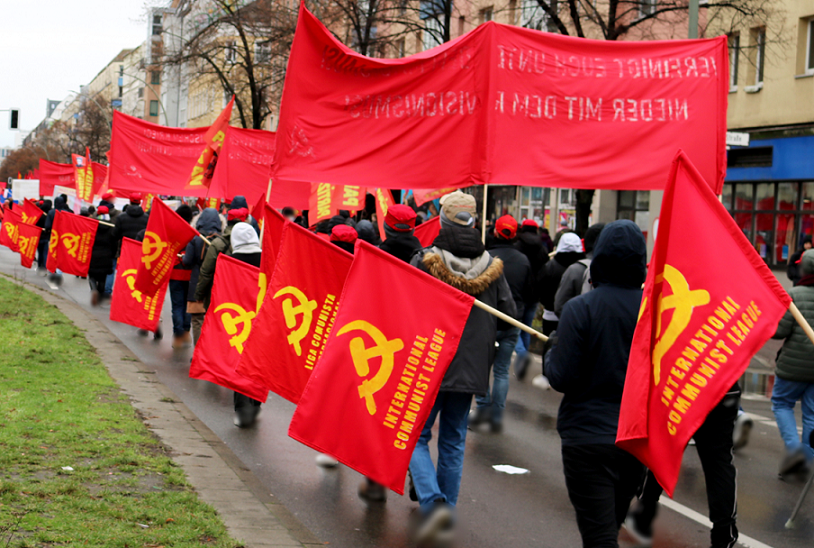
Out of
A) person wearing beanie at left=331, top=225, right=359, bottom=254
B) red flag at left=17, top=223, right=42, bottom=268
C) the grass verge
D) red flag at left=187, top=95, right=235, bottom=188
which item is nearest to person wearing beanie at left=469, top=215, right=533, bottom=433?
person wearing beanie at left=331, top=225, right=359, bottom=254

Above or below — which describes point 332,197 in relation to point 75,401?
above

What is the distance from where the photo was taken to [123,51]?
136m

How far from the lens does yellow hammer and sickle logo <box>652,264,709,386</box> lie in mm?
4035

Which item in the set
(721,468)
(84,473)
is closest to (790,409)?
(721,468)

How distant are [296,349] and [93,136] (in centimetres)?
7589

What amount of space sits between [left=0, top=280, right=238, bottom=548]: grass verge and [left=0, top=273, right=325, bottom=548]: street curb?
0.12m

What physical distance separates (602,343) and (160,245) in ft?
27.2

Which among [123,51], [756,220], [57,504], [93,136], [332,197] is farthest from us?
[123,51]

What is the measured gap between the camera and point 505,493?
264 inches

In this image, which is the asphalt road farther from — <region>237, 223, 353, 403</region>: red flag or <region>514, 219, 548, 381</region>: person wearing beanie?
<region>514, 219, 548, 381</region>: person wearing beanie

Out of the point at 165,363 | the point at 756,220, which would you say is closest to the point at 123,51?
the point at 756,220

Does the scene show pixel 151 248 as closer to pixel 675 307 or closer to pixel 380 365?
pixel 380 365

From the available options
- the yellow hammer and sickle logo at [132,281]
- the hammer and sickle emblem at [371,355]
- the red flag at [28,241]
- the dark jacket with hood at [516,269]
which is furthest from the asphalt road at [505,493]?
the red flag at [28,241]

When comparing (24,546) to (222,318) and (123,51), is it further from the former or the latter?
(123,51)
